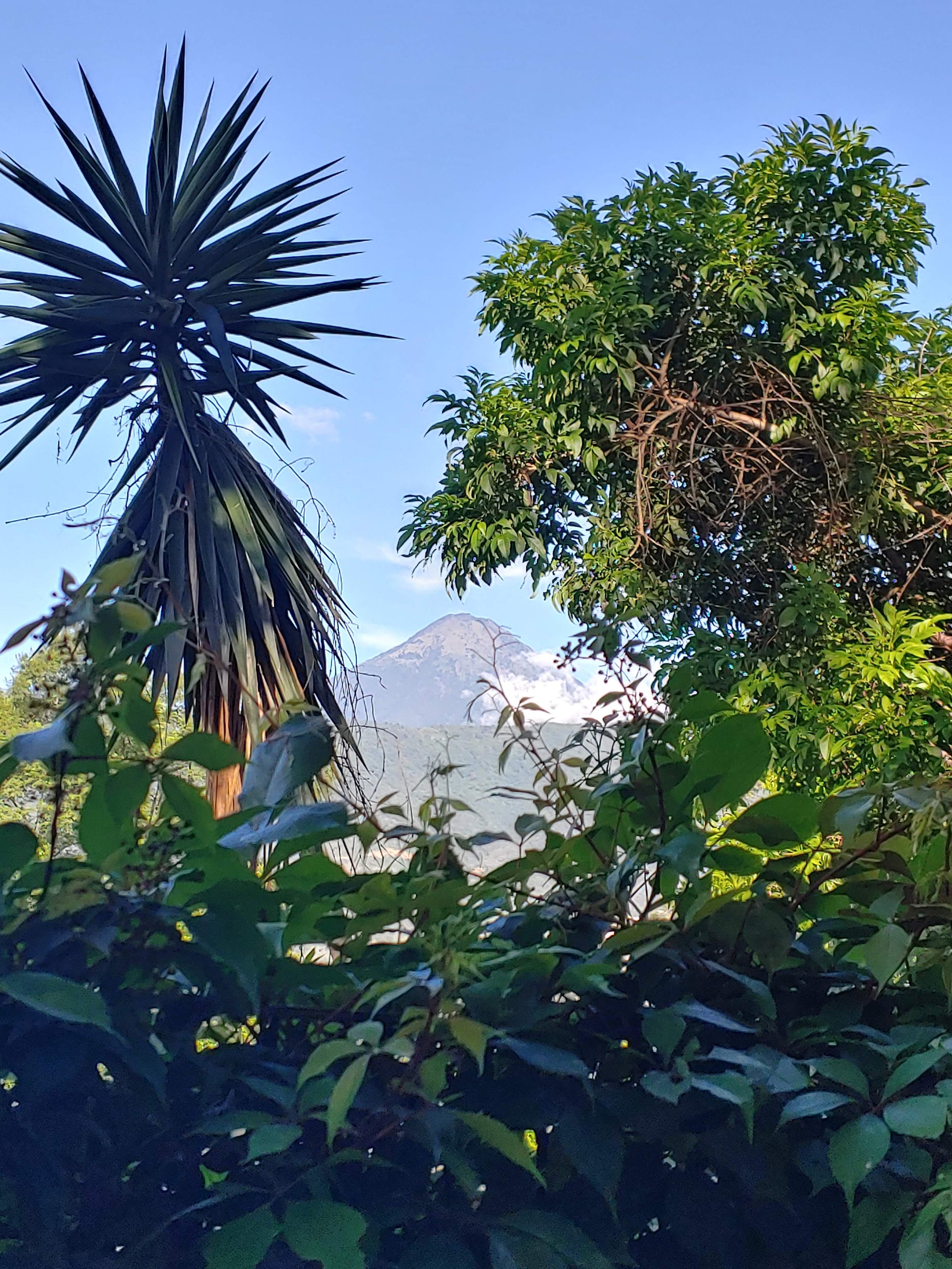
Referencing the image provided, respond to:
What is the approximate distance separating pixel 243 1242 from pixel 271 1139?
4 centimetres

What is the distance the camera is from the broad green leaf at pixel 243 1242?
1.07ft

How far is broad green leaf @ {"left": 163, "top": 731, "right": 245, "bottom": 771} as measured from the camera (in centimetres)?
37

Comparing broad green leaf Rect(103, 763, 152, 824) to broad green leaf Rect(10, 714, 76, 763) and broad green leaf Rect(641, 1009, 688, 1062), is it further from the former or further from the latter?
broad green leaf Rect(641, 1009, 688, 1062)

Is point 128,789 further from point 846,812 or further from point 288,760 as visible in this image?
point 846,812

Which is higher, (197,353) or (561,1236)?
(197,353)

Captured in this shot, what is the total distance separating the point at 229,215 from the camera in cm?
443

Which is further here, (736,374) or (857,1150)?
(736,374)

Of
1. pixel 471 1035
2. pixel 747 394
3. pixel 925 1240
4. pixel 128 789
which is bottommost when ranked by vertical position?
pixel 925 1240

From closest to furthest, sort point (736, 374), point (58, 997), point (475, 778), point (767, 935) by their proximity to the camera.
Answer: point (58, 997) → point (767, 935) → point (475, 778) → point (736, 374)

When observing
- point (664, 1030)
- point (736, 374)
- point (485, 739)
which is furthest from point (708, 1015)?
point (736, 374)

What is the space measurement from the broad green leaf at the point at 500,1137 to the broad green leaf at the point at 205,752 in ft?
0.49

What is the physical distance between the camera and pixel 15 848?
0.36 meters

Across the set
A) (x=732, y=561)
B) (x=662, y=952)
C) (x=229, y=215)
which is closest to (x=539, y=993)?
(x=662, y=952)

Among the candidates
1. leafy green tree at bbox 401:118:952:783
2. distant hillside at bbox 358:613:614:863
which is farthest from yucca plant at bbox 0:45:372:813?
distant hillside at bbox 358:613:614:863
